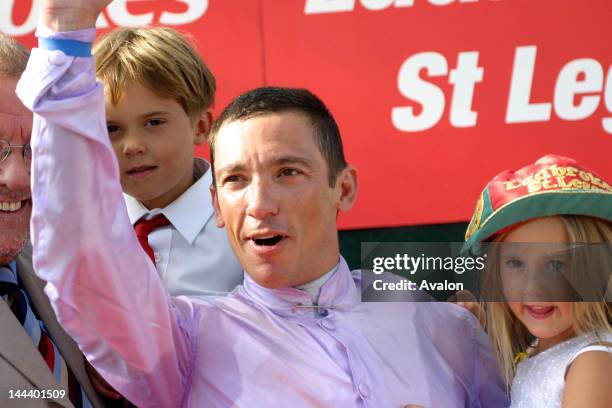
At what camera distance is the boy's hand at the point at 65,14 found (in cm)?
160

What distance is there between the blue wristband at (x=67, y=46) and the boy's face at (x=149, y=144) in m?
0.87

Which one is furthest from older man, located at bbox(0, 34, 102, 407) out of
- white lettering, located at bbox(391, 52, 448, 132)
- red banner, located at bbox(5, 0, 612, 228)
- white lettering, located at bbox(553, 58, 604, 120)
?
white lettering, located at bbox(553, 58, 604, 120)

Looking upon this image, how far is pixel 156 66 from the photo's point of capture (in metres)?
2.56

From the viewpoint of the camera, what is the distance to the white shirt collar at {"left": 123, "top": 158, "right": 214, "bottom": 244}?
251 cm

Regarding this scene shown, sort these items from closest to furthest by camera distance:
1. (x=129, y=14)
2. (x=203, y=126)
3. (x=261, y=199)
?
(x=261, y=199) < (x=203, y=126) < (x=129, y=14)

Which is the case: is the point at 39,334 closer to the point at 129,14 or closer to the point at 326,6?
the point at 129,14

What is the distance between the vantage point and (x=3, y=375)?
6.22ft

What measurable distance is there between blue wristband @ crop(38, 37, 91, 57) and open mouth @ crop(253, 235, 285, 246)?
52 cm

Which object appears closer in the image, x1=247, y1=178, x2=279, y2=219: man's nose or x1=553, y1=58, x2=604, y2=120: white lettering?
x1=247, y1=178, x2=279, y2=219: man's nose

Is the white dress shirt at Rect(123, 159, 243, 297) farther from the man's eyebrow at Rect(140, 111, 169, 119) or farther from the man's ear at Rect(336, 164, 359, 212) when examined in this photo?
the man's ear at Rect(336, 164, 359, 212)


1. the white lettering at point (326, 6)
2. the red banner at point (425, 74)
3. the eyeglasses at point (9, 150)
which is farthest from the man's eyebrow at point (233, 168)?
the white lettering at point (326, 6)

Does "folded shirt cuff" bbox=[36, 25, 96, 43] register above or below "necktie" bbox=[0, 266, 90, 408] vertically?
above

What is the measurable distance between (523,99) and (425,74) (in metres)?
0.32

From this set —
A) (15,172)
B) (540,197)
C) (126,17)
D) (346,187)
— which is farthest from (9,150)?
(126,17)
